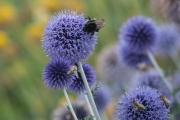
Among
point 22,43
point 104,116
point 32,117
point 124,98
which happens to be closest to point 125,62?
point 104,116

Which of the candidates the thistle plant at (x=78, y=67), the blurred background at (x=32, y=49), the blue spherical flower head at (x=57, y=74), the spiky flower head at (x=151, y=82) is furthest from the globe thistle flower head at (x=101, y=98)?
the blurred background at (x=32, y=49)

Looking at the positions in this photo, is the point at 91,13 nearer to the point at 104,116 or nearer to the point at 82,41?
the point at 104,116

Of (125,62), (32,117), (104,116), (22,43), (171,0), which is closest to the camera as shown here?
Result: (171,0)

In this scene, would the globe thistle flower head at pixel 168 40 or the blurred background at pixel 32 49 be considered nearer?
the globe thistle flower head at pixel 168 40

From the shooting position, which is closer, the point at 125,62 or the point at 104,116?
the point at 125,62

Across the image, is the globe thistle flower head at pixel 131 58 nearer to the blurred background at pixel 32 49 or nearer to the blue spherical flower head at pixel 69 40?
the blue spherical flower head at pixel 69 40

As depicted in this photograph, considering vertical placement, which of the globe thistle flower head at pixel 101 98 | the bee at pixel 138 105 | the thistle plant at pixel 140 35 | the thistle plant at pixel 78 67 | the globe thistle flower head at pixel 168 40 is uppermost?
the globe thistle flower head at pixel 168 40

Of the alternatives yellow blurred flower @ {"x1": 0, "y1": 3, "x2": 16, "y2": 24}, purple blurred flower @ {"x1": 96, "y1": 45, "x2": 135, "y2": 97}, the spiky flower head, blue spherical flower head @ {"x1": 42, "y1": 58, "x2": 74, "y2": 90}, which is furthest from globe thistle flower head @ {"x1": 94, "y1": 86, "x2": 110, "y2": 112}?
yellow blurred flower @ {"x1": 0, "y1": 3, "x2": 16, "y2": 24}
